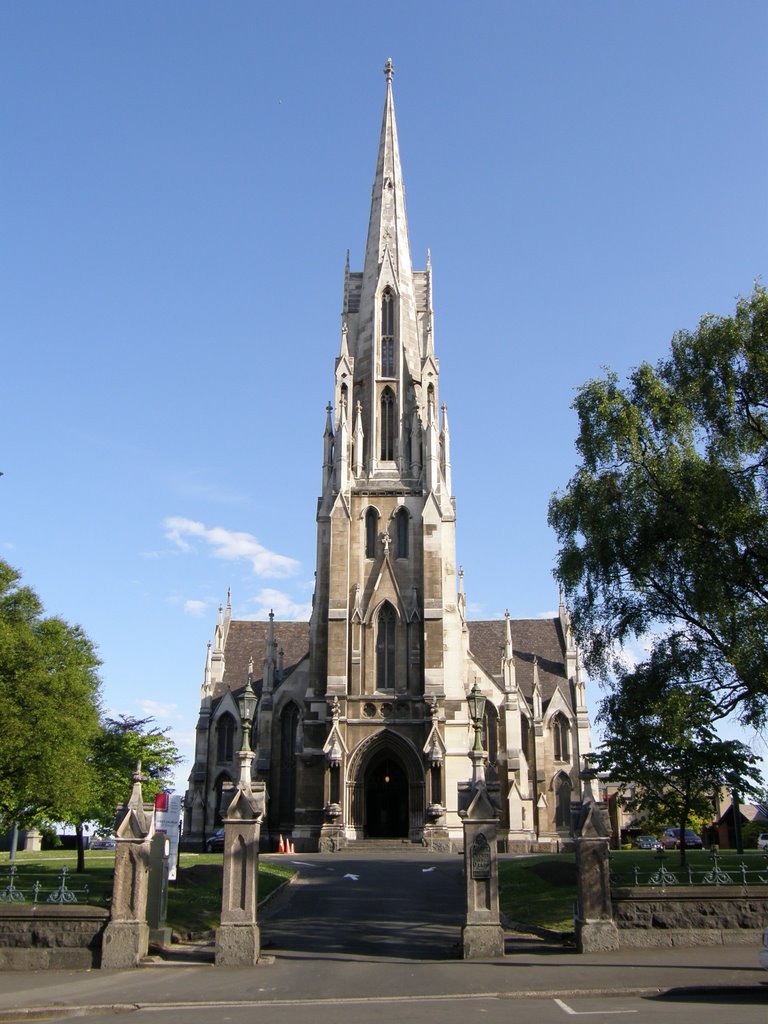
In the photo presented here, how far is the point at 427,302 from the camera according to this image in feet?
177

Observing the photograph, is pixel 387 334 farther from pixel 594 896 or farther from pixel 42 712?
pixel 594 896

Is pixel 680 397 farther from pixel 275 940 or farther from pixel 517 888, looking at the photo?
pixel 275 940

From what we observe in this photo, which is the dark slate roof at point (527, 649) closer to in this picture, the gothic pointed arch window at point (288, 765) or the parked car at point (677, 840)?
the parked car at point (677, 840)

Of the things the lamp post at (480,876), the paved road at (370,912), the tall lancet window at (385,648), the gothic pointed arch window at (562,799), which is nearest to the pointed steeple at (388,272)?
the tall lancet window at (385,648)

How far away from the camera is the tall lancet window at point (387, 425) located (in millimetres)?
49656

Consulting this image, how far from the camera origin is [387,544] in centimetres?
4634

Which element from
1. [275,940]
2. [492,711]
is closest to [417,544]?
[492,711]

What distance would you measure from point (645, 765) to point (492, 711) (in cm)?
2969

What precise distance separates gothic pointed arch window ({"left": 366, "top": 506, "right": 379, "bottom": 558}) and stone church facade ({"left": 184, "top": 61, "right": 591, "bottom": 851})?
0.26ft

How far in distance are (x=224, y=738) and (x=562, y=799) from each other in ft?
65.2

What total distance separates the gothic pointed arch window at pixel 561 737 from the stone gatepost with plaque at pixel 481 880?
133ft

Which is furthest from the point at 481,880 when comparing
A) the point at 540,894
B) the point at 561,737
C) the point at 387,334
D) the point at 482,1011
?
the point at 561,737

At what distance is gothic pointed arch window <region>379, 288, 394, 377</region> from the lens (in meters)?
51.5

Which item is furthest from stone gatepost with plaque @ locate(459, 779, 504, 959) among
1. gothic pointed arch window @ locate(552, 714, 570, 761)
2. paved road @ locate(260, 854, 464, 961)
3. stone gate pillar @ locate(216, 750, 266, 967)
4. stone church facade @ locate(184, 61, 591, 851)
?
gothic pointed arch window @ locate(552, 714, 570, 761)
